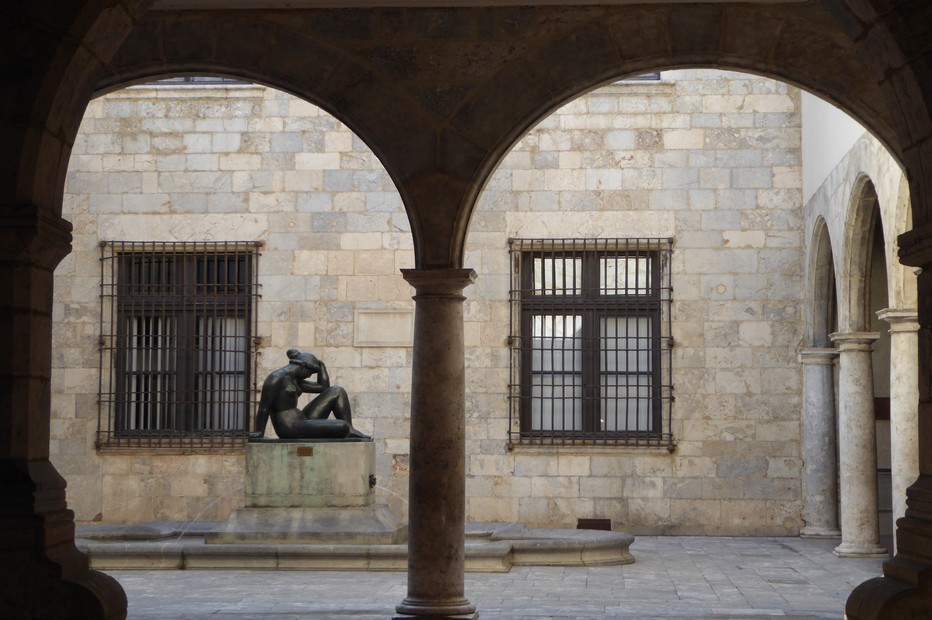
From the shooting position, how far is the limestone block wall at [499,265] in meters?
13.5

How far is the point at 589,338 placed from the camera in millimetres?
13977

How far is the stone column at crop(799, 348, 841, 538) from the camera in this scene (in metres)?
13.0

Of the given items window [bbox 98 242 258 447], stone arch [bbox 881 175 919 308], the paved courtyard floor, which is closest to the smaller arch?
stone arch [bbox 881 175 919 308]

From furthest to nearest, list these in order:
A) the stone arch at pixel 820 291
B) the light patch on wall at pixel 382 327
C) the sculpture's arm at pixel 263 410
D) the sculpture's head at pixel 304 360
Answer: the light patch on wall at pixel 382 327 → the stone arch at pixel 820 291 → the sculpture's head at pixel 304 360 → the sculpture's arm at pixel 263 410

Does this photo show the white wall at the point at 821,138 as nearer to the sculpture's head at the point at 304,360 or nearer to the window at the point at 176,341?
the sculpture's head at the point at 304,360

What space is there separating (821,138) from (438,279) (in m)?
6.81

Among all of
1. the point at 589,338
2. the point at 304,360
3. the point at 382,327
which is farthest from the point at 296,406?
the point at 589,338

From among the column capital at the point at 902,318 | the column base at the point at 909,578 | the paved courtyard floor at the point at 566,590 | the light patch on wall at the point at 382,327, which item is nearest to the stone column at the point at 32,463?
the column base at the point at 909,578

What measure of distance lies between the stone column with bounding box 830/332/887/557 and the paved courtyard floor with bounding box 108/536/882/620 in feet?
0.99

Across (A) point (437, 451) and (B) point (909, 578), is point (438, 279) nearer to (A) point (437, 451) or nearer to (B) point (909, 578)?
(A) point (437, 451)

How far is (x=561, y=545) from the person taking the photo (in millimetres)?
10789

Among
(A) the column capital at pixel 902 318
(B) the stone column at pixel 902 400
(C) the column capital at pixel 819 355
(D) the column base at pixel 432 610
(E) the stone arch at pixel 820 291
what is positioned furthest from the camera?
(E) the stone arch at pixel 820 291

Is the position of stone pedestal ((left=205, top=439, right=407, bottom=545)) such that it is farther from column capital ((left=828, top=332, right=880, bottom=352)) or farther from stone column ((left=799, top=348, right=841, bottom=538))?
stone column ((left=799, top=348, right=841, bottom=538))

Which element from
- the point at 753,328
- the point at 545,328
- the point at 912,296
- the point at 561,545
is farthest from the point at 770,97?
the point at 561,545
